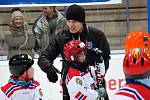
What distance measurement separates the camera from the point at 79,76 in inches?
125

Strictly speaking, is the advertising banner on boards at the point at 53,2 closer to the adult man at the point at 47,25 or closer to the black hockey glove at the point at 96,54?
the adult man at the point at 47,25

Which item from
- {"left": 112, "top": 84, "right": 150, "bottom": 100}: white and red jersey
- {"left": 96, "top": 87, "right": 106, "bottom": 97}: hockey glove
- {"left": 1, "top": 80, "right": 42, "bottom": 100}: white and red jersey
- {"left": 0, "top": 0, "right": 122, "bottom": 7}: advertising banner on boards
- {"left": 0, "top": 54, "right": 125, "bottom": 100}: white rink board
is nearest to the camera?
{"left": 112, "top": 84, "right": 150, "bottom": 100}: white and red jersey

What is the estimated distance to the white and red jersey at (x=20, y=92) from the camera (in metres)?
3.51

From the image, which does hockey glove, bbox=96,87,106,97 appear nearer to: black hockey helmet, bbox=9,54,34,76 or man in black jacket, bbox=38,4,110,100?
man in black jacket, bbox=38,4,110,100

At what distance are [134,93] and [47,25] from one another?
12.6ft

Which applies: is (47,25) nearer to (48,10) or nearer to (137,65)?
(48,10)

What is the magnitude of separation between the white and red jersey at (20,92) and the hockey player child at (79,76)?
37 centimetres

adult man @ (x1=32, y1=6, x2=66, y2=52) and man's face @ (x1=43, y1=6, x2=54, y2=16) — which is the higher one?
man's face @ (x1=43, y1=6, x2=54, y2=16)

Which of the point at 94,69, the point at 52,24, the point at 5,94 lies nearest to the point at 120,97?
the point at 94,69

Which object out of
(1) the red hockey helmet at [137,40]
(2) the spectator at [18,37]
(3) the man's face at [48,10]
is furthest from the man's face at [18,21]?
(1) the red hockey helmet at [137,40]

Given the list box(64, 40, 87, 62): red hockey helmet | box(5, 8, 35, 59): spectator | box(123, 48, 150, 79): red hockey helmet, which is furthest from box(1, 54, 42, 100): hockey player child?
box(5, 8, 35, 59): spectator

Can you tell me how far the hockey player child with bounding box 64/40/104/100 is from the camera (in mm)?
3129

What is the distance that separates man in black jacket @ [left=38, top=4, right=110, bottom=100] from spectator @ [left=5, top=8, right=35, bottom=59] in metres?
2.34

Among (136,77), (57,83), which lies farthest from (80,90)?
(57,83)
